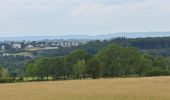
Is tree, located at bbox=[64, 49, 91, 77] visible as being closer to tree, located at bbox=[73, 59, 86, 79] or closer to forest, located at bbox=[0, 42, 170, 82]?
forest, located at bbox=[0, 42, 170, 82]

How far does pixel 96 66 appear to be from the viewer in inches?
2795

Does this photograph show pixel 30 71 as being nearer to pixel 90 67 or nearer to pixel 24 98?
pixel 90 67

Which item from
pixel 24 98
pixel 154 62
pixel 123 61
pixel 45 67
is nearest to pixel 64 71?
pixel 45 67

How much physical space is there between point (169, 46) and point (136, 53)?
296 feet

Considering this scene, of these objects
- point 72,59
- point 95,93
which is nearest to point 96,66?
point 72,59

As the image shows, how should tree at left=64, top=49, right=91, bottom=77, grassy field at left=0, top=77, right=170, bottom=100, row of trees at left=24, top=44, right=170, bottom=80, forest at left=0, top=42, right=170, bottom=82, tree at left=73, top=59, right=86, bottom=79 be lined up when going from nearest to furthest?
grassy field at left=0, top=77, right=170, bottom=100 → tree at left=73, top=59, right=86, bottom=79 → row of trees at left=24, top=44, right=170, bottom=80 → forest at left=0, top=42, right=170, bottom=82 → tree at left=64, top=49, right=91, bottom=77

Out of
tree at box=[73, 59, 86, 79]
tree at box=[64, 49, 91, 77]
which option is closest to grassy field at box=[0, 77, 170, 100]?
tree at box=[73, 59, 86, 79]

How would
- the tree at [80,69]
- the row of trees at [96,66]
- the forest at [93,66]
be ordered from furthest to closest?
the forest at [93,66] → the row of trees at [96,66] → the tree at [80,69]

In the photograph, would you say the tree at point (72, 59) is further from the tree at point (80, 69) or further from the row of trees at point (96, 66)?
the tree at point (80, 69)

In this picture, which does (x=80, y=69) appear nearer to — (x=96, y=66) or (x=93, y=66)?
(x=93, y=66)

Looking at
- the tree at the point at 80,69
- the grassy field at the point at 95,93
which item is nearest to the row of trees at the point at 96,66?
the tree at the point at 80,69

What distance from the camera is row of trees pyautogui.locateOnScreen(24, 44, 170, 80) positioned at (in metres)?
73.0

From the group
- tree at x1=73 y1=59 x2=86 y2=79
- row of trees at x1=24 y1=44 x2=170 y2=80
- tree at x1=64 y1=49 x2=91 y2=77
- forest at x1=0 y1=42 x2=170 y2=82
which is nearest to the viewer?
tree at x1=73 y1=59 x2=86 y2=79

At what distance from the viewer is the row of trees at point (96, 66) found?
73.0 m
